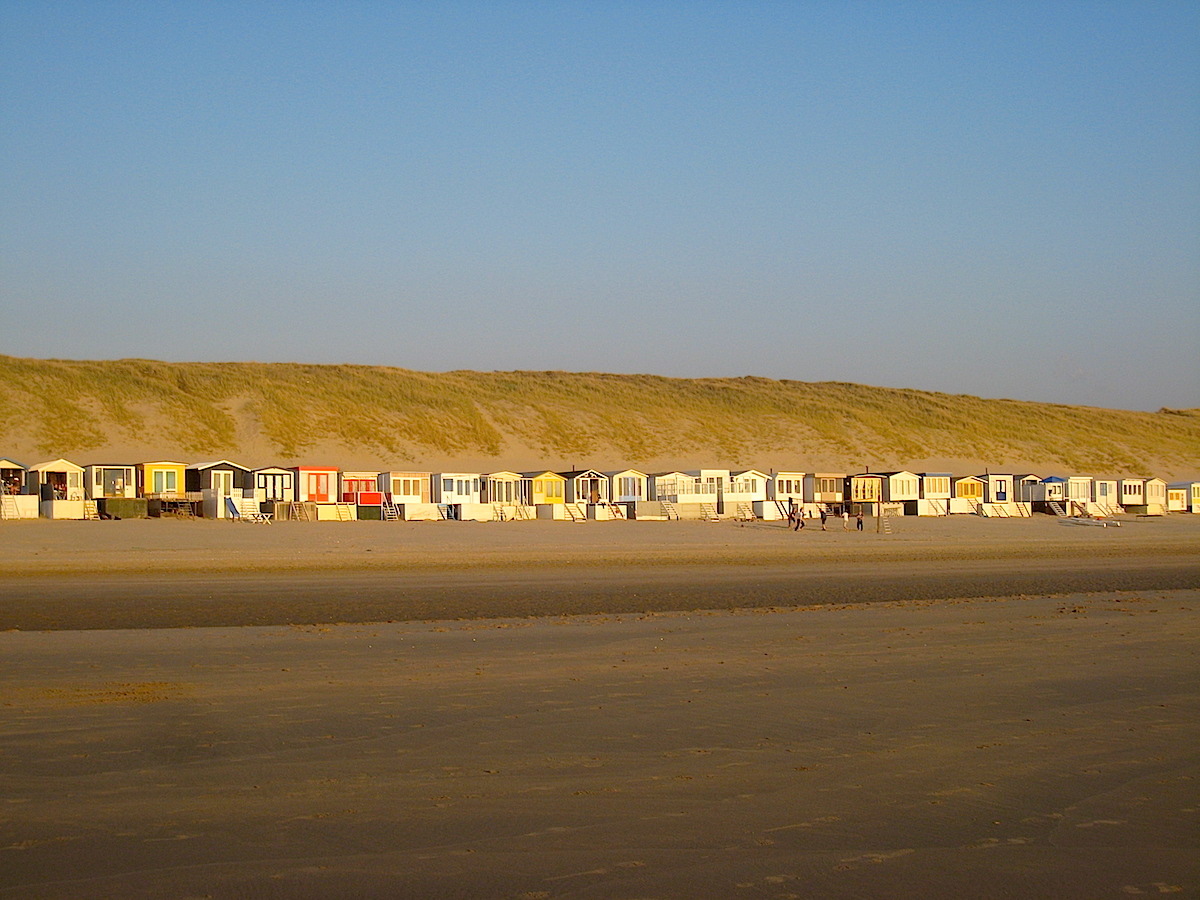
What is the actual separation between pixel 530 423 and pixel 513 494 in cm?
3997

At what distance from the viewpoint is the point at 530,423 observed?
9225cm

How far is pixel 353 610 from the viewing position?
15242 millimetres

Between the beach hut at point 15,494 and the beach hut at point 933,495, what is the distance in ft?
132

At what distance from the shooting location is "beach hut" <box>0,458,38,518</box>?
132ft

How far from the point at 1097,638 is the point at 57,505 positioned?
1558 inches

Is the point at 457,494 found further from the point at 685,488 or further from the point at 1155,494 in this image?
the point at 1155,494

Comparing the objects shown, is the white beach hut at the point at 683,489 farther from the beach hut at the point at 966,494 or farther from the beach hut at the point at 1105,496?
the beach hut at the point at 1105,496

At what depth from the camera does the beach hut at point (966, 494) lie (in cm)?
5814

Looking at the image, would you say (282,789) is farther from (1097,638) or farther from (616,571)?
(616,571)

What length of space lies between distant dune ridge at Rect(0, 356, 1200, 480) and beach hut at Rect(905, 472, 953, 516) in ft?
79.0

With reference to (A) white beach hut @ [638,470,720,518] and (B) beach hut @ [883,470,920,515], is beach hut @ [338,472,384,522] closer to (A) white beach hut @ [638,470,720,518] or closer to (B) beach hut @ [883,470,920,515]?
(A) white beach hut @ [638,470,720,518]

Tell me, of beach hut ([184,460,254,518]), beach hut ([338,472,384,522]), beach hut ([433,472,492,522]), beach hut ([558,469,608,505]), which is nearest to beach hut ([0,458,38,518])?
beach hut ([184,460,254,518])

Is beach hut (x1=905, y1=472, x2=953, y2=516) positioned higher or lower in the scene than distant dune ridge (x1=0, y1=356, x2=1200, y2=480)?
lower

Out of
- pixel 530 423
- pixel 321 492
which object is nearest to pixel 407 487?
pixel 321 492
